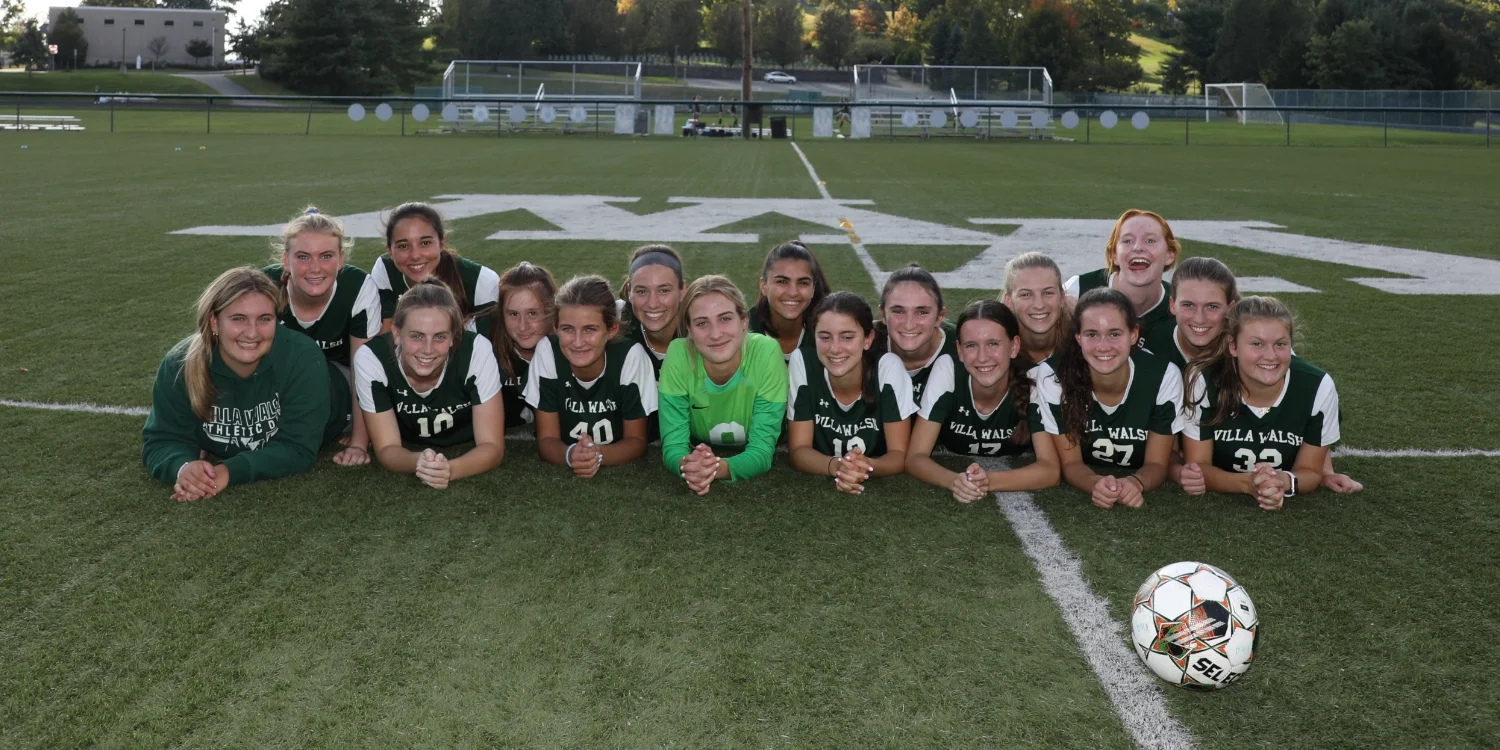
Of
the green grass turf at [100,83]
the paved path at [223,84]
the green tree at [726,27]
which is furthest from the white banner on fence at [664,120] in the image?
the green tree at [726,27]

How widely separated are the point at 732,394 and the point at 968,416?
92 cm

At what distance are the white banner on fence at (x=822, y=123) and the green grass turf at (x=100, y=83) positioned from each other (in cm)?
4244

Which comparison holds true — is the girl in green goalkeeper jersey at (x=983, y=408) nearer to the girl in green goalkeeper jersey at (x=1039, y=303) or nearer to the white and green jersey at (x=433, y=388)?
the girl in green goalkeeper jersey at (x=1039, y=303)

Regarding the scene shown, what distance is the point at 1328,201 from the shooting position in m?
15.6

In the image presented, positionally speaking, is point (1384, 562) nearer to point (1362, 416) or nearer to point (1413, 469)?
point (1413, 469)

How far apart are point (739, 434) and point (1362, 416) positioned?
2.91 metres

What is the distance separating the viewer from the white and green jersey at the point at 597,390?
15.0 feet

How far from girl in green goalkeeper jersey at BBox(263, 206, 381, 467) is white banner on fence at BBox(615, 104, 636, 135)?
3346 cm

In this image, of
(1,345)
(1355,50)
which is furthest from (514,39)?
(1,345)

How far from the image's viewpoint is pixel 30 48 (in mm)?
Result: 89125

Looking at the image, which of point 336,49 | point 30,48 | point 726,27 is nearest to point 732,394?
point 336,49

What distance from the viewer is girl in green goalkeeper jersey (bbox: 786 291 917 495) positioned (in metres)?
4.26

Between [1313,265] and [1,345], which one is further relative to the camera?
[1313,265]

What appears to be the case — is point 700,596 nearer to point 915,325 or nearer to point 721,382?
point 721,382
